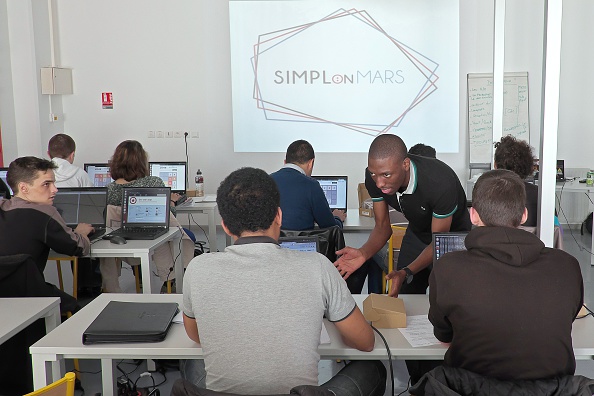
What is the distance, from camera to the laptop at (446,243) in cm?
260

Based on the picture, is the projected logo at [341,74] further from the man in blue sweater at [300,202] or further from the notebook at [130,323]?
the notebook at [130,323]

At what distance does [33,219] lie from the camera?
337 cm

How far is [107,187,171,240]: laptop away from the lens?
4523 mm

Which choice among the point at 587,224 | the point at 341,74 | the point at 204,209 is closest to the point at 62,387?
the point at 204,209

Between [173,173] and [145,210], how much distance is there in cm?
188

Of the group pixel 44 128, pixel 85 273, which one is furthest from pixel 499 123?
pixel 44 128

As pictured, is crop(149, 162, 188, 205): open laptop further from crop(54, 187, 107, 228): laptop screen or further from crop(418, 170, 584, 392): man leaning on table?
crop(418, 170, 584, 392): man leaning on table

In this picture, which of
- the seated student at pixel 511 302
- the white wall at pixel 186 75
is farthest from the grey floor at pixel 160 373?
the white wall at pixel 186 75

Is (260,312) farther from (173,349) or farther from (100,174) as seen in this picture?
(100,174)

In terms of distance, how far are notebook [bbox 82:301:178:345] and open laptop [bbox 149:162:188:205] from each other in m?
3.79

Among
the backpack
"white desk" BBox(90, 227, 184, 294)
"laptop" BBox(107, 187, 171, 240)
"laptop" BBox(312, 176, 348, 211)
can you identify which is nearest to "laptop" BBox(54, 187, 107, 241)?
"laptop" BBox(107, 187, 171, 240)

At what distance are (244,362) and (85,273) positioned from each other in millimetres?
3682

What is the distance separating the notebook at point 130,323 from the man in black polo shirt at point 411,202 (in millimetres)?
907

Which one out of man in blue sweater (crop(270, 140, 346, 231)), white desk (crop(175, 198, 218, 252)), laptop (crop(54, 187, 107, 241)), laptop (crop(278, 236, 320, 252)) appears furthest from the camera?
white desk (crop(175, 198, 218, 252))
